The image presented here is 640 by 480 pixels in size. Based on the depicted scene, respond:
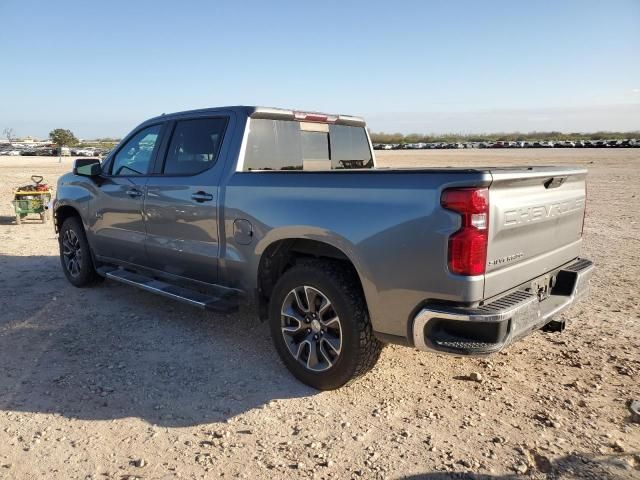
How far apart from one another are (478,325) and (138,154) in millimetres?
3894

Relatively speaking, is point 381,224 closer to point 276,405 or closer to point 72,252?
point 276,405

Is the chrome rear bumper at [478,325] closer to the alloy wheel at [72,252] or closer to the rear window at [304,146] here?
the rear window at [304,146]

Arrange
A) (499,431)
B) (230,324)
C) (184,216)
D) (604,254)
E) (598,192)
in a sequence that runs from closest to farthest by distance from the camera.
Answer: (499,431) < (184,216) < (230,324) < (604,254) < (598,192)

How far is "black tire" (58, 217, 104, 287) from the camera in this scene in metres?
6.18

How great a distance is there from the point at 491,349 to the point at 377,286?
76 cm

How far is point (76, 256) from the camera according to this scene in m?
6.38

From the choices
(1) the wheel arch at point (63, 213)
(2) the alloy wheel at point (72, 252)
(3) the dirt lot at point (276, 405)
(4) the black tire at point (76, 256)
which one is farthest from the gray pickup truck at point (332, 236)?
(1) the wheel arch at point (63, 213)

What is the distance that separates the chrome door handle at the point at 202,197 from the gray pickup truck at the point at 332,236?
0.01 metres

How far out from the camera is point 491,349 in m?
3.01

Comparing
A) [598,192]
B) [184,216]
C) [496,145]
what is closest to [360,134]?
[184,216]

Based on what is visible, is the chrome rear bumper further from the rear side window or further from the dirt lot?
the rear side window

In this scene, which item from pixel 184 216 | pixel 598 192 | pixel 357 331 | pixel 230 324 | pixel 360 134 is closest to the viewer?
pixel 357 331

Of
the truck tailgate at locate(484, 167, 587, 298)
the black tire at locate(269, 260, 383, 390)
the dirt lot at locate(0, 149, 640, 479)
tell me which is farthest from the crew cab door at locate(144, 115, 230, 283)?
the truck tailgate at locate(484, 167, 587, 298)

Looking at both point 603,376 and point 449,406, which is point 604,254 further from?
point 449,406
